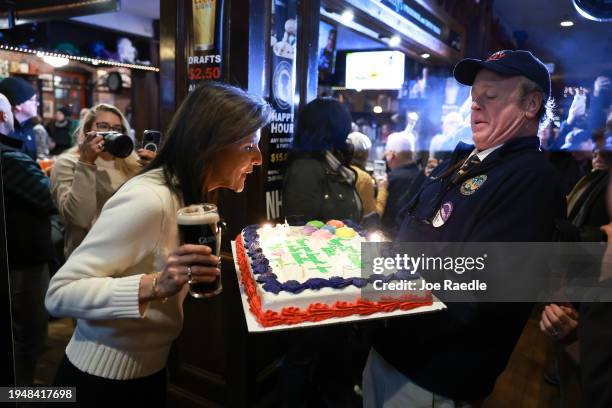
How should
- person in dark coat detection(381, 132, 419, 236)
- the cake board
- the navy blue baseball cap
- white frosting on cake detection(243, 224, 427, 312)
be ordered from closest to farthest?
the cake board < white frosting on cake detection(243, 224, 427, 312) < the navy blue baseball cap < person in dark coat detection(381, 132, 419, 236)

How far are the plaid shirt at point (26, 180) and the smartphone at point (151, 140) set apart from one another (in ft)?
1.86

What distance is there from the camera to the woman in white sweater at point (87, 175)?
230 cm

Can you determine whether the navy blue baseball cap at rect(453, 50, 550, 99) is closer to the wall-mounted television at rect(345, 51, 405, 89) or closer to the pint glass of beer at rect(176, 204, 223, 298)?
the pint glass of beer at rect(176, 204, 223, 298)

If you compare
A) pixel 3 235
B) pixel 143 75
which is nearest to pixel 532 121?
pixel 3 235

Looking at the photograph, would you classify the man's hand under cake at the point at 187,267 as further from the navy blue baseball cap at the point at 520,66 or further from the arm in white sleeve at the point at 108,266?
the navy blue baseball cap at the point at 520,66

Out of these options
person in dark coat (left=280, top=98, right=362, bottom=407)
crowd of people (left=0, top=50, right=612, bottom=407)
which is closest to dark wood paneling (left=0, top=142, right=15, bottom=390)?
crowd of people (left=0, top=50, right=612, bottom=407)

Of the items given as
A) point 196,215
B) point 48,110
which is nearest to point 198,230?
point 196,215

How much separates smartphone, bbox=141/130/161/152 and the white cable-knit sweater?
3.50 ft

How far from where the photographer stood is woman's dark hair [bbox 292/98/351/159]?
8.40 feet

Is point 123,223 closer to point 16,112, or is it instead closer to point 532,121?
point 532,121

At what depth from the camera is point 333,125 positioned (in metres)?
2.56

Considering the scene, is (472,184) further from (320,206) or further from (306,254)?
(320,206)

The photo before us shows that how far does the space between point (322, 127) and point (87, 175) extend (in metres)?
1.37

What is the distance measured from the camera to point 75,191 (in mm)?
2338
